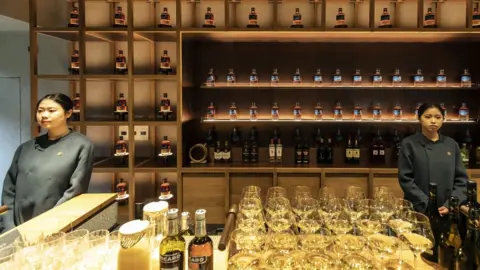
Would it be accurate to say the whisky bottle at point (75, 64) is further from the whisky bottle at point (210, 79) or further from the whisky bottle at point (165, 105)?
the whisky bottle at point (210, 79)

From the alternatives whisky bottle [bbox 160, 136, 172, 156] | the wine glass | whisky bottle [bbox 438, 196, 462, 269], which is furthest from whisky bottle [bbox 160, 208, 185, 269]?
whisky bottle [bbox 160, 136, 172, 156]

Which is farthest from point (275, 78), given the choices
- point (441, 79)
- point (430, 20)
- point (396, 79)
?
point (441, 79)

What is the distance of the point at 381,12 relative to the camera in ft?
12.9

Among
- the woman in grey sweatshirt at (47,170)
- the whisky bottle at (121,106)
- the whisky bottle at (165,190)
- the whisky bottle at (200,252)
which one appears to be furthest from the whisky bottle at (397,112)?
the whisky bottle at (200,252)

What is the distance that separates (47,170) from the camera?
234 cm

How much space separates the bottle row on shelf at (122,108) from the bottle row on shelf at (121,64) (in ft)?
0.79

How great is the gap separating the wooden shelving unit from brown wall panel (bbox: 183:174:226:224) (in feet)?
0.03

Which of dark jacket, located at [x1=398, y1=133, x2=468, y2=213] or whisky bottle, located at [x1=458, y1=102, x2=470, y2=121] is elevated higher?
whisky bottle, located at [x1=458, y1=102, x2=470, y2=121]

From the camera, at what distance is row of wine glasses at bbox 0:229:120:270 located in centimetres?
110

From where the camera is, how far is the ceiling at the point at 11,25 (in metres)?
4.03

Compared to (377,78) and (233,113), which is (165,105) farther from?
(377,78)

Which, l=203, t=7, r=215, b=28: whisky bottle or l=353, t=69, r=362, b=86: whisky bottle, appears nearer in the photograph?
l=203, t=7, r=215, b=28: whisky bottle

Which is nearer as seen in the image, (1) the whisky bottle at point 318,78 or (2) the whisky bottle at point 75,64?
(2) the whisky bottle at point 75,64

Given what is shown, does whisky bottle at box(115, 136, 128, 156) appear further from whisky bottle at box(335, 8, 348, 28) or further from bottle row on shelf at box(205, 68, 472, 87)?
whisky bottle at box(335, 8, 348, 28)
